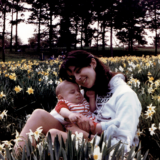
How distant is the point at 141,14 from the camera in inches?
1068

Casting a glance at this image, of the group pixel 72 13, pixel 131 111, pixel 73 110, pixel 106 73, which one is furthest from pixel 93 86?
pixel 72 13

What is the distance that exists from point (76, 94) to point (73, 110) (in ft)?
0.62

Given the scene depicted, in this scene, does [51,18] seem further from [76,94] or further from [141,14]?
[76,94]

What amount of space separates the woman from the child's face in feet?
0.29

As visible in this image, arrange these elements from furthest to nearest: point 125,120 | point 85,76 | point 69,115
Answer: point 85,76
point 69,115
point 125,120

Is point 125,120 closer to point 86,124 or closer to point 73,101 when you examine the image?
point 86,124

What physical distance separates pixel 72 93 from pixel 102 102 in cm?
38

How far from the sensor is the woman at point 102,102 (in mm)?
1511

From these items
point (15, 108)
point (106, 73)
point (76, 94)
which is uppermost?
point (106, 73)

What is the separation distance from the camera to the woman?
1511 millimetres

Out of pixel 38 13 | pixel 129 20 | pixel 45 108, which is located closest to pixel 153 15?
pixel 129 20

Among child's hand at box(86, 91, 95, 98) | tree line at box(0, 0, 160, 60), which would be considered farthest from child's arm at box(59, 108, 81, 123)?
tree line at box(0, 0, 160, 60)

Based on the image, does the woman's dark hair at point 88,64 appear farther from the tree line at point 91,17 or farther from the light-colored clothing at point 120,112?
the tree line at point 91,17

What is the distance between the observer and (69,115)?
165cm
